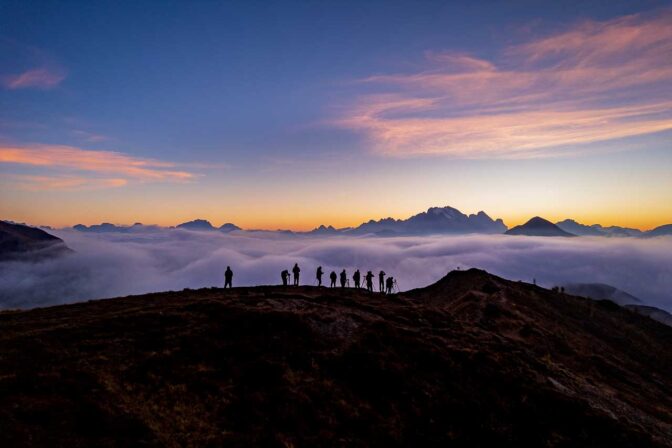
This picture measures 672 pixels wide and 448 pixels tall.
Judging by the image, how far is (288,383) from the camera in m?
21.1

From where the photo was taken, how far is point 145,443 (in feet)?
48.4

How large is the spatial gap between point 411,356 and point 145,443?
17489 millimetres

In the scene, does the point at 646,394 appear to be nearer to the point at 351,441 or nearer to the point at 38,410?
the point at 351,441

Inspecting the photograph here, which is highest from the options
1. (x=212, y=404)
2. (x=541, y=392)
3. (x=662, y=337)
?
(x=212, y=404)

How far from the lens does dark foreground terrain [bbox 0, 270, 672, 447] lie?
16.5 m

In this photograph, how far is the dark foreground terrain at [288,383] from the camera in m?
16.5

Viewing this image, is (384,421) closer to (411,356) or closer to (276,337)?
(411,356)

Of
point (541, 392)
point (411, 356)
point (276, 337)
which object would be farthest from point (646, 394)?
point (276, 337)

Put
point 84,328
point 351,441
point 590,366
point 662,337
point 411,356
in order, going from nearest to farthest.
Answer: point 351,441 → point 84,328 → point 411,356 → point 590,366 → point 662,337

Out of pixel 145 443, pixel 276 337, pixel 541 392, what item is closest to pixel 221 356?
pixel 276 337

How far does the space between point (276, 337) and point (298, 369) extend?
3726mm

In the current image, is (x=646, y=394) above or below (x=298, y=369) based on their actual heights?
below

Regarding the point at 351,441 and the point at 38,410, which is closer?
the point at 38,410

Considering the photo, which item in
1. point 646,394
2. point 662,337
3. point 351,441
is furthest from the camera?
point 662,337
